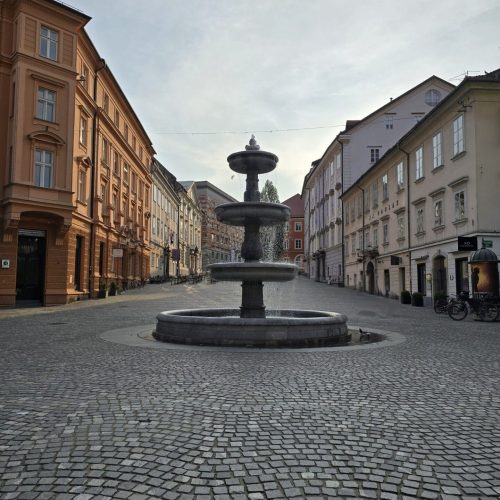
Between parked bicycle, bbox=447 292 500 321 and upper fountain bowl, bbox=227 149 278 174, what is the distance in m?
10.3

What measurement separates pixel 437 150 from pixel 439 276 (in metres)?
6.86

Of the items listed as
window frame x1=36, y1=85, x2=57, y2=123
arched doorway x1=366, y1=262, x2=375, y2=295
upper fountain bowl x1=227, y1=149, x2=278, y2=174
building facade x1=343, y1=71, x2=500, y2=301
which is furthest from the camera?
arched doorway x1=366, y1=262, x2=375, y2=295

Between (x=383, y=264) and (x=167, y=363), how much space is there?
30299mm

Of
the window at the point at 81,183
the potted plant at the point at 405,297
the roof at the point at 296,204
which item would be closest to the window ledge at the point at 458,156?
the potted plant at the point at 405,297

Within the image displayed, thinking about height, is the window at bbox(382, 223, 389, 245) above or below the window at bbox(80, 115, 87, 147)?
below

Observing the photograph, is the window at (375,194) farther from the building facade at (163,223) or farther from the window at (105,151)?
the building facade at (163,223)

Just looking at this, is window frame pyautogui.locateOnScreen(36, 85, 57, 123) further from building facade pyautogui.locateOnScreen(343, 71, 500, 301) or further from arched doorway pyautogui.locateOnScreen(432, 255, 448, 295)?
arched doorway pyautogui.locateOnScreen(432, 255, 448, 295)

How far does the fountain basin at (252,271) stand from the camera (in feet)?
Result: 34.4

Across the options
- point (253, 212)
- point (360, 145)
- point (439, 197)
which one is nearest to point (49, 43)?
point (253, 212)

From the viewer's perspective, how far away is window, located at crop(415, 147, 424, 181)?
27.6 meters

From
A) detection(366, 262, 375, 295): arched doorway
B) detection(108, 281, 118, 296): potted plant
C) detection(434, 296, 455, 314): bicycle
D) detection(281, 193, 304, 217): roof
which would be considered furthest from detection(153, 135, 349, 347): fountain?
detection(281, 193, 304, 217): roof

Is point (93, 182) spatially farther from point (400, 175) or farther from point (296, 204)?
point (296, 204)

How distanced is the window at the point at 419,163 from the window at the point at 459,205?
16.2ft

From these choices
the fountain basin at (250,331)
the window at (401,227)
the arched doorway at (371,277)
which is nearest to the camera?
the fountain basin at (250,331)
